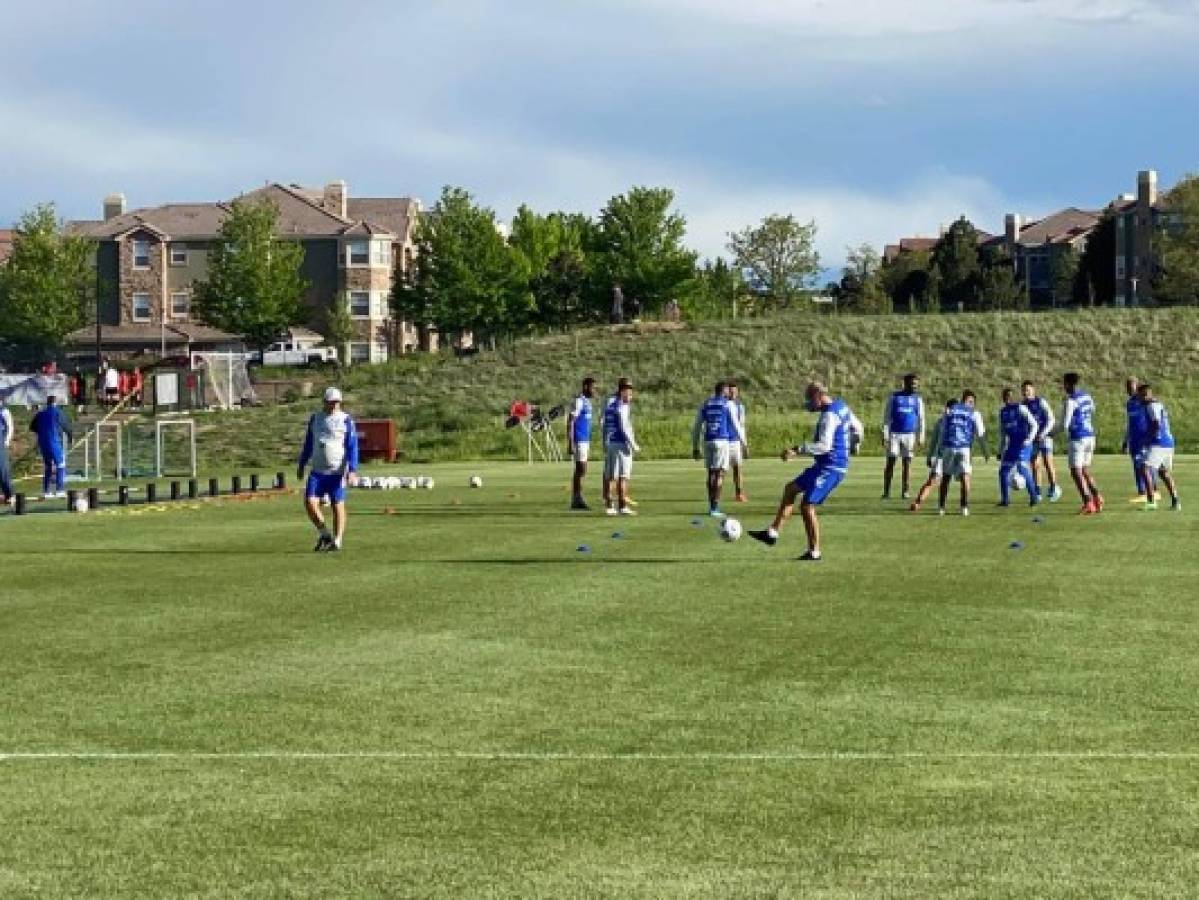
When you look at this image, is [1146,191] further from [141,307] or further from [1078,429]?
[1078,429]

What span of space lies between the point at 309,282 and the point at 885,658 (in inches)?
4189

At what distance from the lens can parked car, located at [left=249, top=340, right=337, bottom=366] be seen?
109 m

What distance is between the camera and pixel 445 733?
11.5 metres

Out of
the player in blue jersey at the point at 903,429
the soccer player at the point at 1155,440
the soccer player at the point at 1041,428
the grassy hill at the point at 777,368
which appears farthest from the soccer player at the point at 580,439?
the grassy hill at the point at 777,368

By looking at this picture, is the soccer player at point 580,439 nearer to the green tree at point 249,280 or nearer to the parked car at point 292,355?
the parked car at point 292,355

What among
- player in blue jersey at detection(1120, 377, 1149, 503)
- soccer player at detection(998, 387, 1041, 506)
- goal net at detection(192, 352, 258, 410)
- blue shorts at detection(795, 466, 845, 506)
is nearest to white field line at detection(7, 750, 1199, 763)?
blue shorts at detection(795, 466, 845, 506)

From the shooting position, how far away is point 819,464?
22.6m

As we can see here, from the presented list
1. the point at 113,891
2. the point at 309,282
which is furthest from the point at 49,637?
the point at 309,282

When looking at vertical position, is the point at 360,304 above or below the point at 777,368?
above

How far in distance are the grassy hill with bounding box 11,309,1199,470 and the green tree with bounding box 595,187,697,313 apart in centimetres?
1992

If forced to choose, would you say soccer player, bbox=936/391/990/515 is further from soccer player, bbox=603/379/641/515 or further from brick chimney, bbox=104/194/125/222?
brick chimney, bbox=104/194/125/222

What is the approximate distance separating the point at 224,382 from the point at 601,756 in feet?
222

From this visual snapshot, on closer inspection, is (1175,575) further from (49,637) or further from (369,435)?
(369,435)

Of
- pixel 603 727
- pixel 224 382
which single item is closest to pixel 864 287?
pixel 224 382
